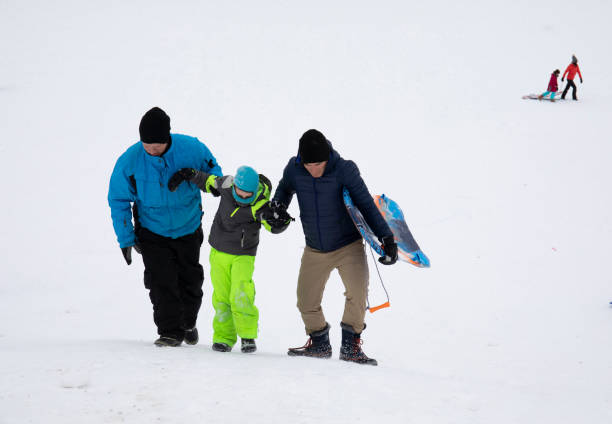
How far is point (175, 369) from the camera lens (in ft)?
12.0

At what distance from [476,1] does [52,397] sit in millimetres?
33098

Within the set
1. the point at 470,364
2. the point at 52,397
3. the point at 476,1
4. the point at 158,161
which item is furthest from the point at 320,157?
the point at 476,1

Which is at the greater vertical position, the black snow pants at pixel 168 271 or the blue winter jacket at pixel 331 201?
the blue winter jacket at pixel 331 201

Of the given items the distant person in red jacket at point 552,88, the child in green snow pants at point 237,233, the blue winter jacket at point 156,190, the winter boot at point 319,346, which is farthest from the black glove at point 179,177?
the distant person in red jacket at point 552,88

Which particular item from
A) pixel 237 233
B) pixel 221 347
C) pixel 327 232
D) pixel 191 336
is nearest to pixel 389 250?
pixel 327 232

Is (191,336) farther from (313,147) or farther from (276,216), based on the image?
(313,147)

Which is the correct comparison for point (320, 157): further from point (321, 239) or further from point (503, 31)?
point (503, 31)

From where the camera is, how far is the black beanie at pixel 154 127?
4.29 m

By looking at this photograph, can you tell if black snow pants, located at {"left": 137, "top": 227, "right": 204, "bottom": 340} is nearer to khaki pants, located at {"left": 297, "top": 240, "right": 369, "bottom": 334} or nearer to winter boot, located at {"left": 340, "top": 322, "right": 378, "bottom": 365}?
khaki pants, located at {"left": 297, "top": 240, "right": 369, "bottom": 334}

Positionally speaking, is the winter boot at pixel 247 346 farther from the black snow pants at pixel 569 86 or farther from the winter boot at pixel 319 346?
the black snow pants at pixel 569 86

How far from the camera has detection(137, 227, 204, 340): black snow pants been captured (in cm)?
480

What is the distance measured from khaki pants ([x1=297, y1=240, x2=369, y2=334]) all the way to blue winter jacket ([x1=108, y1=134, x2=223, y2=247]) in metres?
1.16

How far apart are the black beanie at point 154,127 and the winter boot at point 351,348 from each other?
223 cm

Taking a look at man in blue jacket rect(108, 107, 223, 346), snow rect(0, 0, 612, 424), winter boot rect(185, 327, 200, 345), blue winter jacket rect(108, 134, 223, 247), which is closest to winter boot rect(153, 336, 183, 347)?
man in blue jacket rect(108, 107, 223, 346)
